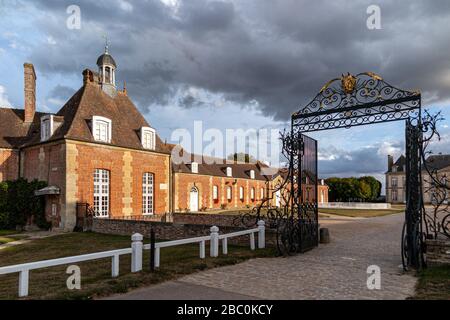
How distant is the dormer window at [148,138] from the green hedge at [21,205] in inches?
244

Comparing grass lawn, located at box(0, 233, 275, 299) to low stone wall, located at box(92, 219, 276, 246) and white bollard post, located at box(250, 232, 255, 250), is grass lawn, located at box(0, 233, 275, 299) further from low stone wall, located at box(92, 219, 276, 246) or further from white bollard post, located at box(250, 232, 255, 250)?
low stone wall, located at box(92, 219, 276, 246)

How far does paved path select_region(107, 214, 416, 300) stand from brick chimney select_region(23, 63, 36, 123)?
19.6 meters

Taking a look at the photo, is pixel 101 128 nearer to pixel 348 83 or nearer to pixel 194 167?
pixel 348 83

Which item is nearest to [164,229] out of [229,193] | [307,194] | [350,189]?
[307,194]

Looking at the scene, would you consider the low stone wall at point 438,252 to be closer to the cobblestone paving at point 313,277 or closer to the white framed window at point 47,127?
the cobblestone paving at point 313,277

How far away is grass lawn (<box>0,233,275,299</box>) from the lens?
588 cm

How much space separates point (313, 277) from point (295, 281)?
0.56 meters

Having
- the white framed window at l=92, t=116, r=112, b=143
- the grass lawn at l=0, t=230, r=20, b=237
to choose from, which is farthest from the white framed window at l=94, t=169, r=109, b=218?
the grass lawn at l=0, t=230, r=20, b=237

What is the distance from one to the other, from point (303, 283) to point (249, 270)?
1.49 metres

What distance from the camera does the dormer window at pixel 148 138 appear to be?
21.7m

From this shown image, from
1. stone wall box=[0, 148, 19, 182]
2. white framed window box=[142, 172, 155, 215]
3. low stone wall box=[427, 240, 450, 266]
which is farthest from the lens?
white framed window box=[142, 172, 155, 215]

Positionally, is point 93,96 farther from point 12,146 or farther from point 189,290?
point 189,290

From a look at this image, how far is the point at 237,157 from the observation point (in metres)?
70.2

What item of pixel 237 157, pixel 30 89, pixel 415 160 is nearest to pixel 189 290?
pixel 415 160
